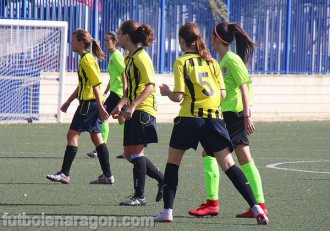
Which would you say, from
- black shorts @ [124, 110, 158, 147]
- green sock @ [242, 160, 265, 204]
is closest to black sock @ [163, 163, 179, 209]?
green sock @ [242, 160, 265, 204]

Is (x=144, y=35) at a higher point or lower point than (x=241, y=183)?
higher

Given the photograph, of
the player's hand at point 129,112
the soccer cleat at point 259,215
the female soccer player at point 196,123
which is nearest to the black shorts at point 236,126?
the female soccer player at point 196,123

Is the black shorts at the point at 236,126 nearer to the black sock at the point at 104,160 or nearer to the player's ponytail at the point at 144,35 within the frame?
the player's ponytail at the point at 144,35

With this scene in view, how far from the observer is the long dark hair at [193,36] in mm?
8461

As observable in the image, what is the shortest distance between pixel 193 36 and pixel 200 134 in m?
0.89

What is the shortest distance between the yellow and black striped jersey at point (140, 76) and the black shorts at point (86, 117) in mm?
1821

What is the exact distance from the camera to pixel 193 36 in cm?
846

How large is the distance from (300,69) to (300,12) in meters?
1.67

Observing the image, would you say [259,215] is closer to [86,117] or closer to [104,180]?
Result: [104,180]

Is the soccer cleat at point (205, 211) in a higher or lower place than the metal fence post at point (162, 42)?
lower

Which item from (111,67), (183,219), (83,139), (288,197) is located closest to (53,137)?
(83,139)

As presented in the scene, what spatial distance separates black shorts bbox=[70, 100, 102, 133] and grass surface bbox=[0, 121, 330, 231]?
2.23ft


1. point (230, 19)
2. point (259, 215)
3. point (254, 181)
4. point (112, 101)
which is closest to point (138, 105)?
point (254, 181)

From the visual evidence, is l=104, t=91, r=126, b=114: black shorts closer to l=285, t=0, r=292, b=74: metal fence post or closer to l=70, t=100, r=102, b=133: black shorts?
l=70, t=100, r=102, b=133: black shorts
